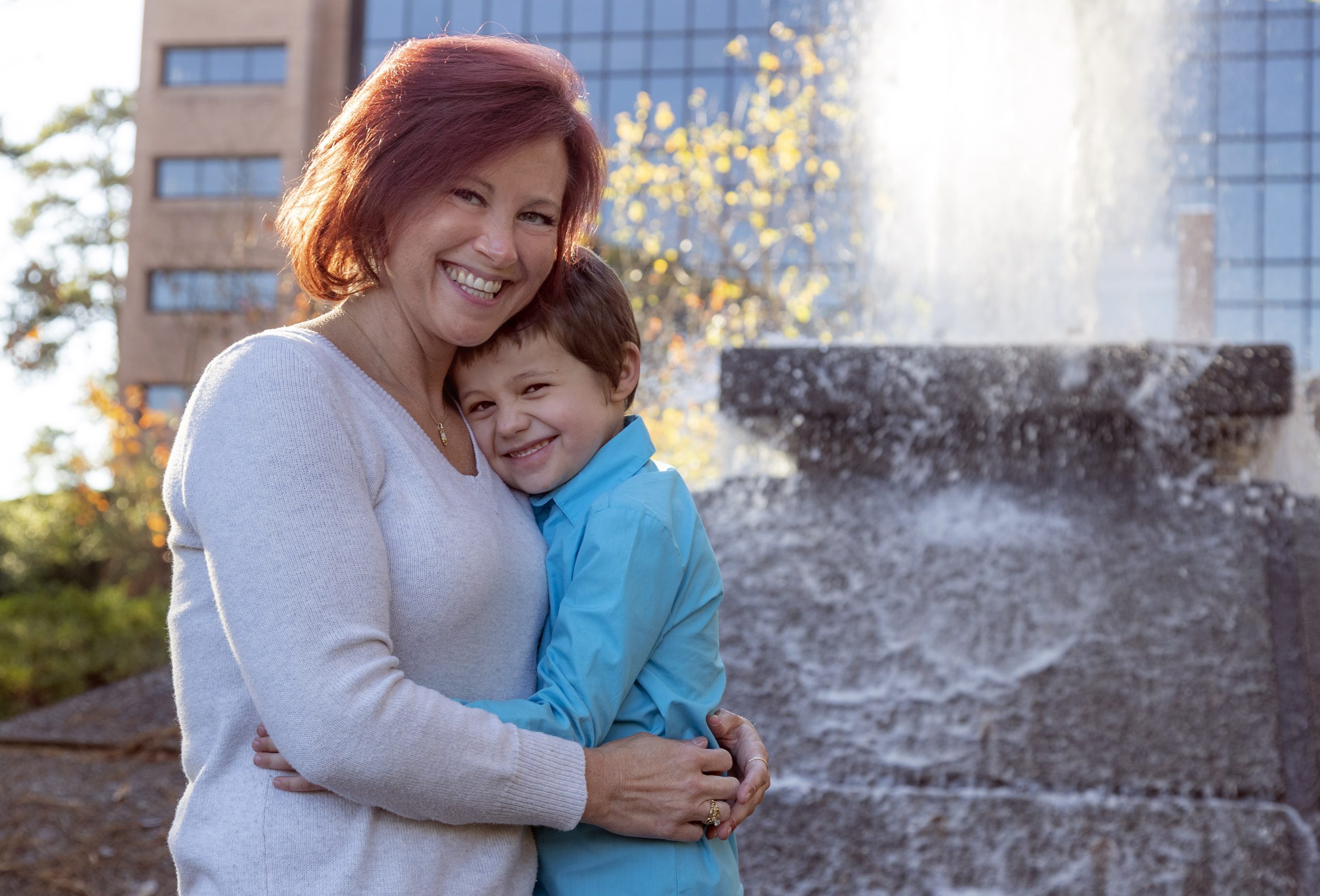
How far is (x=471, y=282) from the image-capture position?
1.64 metres

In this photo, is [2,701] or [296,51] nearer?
[2,701]

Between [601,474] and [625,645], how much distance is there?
0.31 meters

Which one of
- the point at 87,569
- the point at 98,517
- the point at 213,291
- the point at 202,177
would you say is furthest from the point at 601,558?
the point at 202,177

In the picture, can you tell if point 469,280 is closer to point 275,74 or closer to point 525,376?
point 525,376

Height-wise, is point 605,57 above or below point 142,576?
above

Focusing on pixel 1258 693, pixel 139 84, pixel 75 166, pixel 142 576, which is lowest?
pixel 142 576

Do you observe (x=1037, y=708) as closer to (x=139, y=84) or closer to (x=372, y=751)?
(x=372, y=751)

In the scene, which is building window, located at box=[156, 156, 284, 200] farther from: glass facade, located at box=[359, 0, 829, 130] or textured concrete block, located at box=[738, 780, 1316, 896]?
textured concrete block, located at box=[738, 780, 1316, 896]

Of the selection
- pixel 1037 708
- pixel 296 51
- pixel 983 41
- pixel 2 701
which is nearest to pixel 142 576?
pixel 2 701

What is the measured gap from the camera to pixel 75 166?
24.7 m

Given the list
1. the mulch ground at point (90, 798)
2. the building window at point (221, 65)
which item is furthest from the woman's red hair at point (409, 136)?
the building window at point (221, 65)

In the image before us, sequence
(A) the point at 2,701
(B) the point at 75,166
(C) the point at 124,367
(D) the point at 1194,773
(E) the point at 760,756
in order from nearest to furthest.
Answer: (E) the point at 760,756 < (D) the point at 1194,773 < (A) the point at 2,701 < (B) the point at 75,166 < (C) the point at 124,367

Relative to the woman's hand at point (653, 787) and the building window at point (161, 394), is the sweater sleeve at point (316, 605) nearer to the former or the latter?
the woman's hand at point (653, 787)

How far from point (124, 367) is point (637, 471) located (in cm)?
3037
